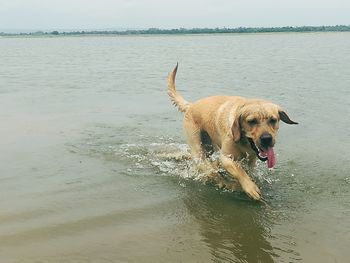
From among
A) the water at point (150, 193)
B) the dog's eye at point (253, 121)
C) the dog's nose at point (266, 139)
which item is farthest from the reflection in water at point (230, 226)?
the dog's eye at point (253, 121)

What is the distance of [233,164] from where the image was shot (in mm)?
6844

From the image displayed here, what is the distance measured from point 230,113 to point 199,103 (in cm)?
133

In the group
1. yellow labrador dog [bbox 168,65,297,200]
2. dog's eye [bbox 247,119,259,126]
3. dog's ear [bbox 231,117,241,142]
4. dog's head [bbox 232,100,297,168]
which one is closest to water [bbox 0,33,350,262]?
yellow labrador dog [bbox 168,65,297,200]

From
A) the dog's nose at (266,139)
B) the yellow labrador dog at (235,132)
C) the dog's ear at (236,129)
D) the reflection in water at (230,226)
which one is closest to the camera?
the reflection in water at (230,226)

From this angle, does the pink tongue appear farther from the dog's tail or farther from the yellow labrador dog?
the dog's tail

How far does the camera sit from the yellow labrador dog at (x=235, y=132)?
6.30 m

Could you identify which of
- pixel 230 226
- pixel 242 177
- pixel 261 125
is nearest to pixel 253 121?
pixel 261 125

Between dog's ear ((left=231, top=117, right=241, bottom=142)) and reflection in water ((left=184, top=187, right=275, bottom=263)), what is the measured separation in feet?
2.76

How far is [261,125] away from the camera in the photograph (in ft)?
20.7

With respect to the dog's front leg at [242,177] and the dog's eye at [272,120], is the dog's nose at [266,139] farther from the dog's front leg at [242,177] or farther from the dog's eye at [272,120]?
the dog's front leg at [242,177]

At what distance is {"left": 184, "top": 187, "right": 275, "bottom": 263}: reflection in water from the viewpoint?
5.09 meters

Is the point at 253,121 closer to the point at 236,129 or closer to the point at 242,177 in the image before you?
the point at 236,129

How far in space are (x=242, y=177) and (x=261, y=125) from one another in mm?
823

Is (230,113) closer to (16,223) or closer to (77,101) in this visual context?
(16,223)
